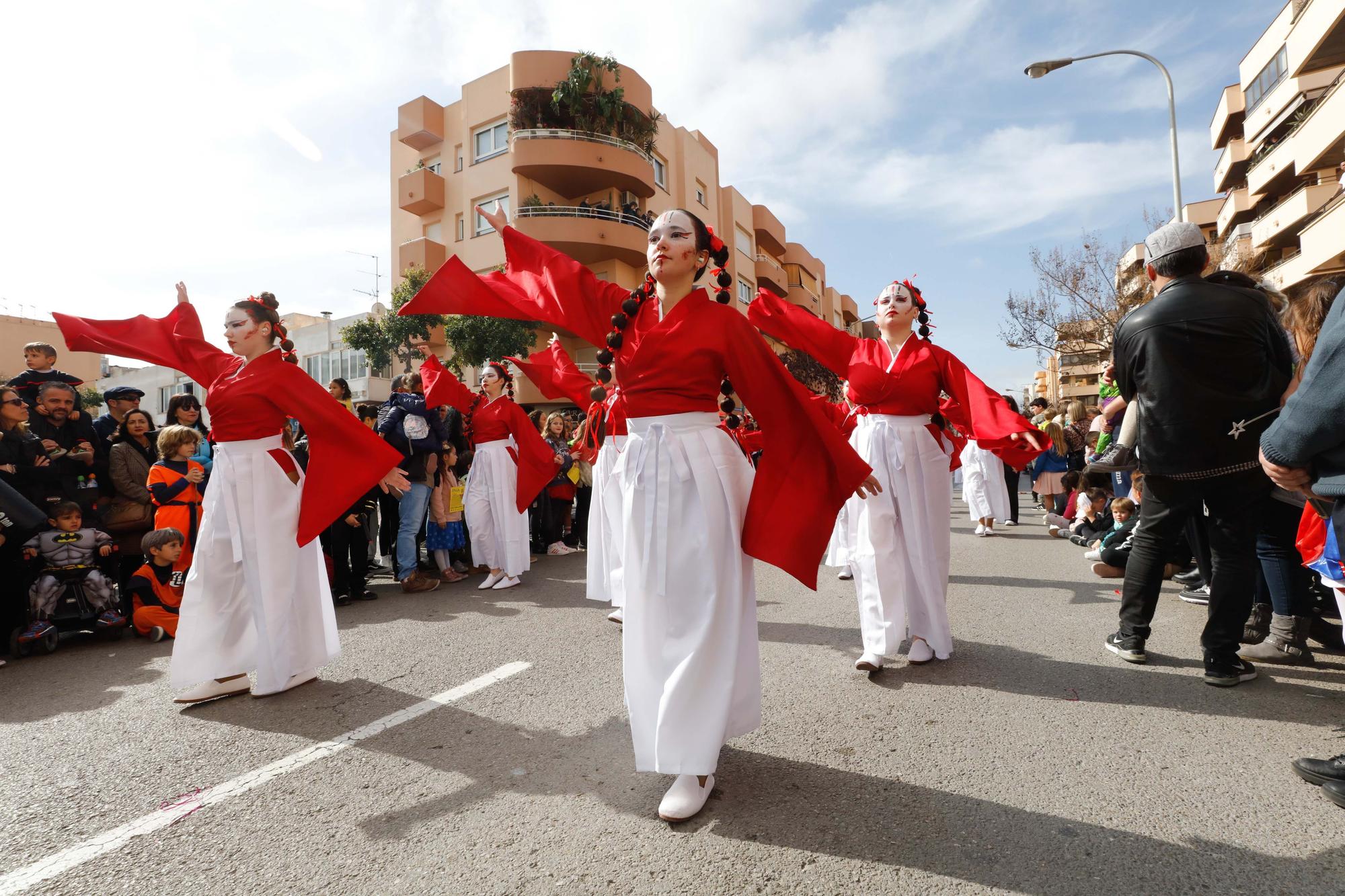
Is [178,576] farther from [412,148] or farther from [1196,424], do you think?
[412,148]

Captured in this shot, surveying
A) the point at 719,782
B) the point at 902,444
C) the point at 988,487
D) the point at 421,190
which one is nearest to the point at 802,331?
the point at 902,444

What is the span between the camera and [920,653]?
3.87 metres

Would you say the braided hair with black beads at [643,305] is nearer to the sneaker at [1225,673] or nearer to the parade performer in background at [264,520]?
the parade performer in background at [264,520]

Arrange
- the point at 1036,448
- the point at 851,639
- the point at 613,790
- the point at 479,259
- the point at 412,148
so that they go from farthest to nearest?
1. the point at 412,148
2. the point at 479,259
3. the point at 851,639
4. the point at 1036,448
5. the point at 613,790

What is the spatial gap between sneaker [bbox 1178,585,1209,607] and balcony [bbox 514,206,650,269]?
832 inches

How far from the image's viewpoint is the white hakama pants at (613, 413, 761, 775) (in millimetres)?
2422

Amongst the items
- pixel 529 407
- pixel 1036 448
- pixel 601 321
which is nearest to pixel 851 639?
pixel 1036 448

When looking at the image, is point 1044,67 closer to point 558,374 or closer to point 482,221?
point 558,374

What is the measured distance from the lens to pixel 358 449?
3793mm

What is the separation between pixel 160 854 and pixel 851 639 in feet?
11.4

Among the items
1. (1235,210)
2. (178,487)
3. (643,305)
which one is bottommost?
(178,487)

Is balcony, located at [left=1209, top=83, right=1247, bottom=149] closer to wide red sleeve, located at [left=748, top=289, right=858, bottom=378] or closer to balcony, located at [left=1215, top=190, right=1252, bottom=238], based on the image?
balcony, located at [left=1215, top=190, right=1252, bottom=238]

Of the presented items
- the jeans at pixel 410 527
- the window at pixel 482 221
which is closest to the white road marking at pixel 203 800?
the jeans at pixel 410 527

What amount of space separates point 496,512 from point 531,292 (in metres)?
3.86
